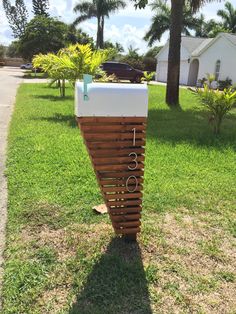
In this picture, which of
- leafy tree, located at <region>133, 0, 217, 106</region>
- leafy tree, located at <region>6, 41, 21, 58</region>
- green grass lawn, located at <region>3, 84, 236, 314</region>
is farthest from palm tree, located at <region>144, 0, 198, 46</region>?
green grass lawn, located at <region>3, 84, 236, 314</region>

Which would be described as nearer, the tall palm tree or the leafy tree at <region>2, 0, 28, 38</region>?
the tall palm tree

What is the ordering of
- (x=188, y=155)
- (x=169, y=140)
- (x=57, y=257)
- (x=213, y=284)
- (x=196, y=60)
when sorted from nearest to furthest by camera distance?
1. (x=213, y=284)
2. (x=57, y=257)
3. (x=188, y=155)
4. (x=169, y=140)
5. (x=196, y=60)

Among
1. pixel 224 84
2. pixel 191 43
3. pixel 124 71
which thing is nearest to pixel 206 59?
pixel 191 43

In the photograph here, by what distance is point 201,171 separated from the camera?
6000 millimetres

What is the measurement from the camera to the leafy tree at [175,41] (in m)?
13.4

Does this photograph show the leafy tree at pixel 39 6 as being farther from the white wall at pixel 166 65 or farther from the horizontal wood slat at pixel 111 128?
the horizontal wood slat at pixel 111 128

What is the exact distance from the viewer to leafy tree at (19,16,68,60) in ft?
110

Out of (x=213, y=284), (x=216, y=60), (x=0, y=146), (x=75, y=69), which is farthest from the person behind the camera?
(x=216, y=60)

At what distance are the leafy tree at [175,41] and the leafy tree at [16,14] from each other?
200ft

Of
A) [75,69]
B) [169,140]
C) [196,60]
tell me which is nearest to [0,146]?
[169,140]

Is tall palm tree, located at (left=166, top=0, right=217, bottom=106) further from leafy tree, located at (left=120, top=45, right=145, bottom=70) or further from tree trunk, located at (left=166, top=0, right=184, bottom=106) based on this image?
leafy tree, located at (left=120, top=45, right=145, bottom=70)

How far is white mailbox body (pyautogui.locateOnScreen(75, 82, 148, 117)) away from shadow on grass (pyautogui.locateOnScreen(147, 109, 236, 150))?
15.9ft

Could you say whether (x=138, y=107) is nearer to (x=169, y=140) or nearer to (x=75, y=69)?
(x=169, y=140)

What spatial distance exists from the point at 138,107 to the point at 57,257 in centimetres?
149
